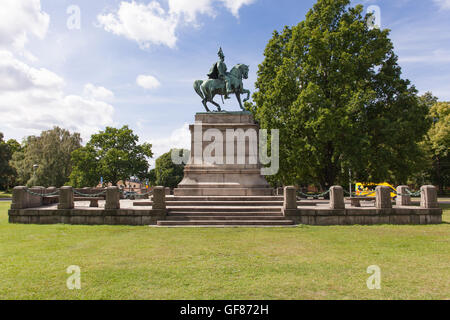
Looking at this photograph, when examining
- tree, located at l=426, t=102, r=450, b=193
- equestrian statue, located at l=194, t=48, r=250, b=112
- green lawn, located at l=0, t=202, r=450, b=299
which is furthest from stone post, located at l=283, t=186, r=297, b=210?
tree, located at l=426, t=102, r=450, b=193

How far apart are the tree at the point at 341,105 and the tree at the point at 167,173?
2100 inches

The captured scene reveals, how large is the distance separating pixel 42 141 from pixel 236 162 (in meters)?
50.0

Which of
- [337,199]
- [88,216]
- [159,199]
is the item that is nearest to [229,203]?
[159,199]

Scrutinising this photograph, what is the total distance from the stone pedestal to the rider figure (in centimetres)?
198

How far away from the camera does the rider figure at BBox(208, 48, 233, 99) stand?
72.3 ft

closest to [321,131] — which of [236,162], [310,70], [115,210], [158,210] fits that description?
[310,70]

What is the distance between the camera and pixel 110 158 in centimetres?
5053

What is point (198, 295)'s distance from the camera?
17.6ft

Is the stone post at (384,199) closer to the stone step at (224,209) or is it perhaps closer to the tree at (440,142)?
the stone step at (224,209)

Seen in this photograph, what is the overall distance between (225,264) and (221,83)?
55.8 feet

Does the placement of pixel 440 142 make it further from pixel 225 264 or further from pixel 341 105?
pixel 225 264

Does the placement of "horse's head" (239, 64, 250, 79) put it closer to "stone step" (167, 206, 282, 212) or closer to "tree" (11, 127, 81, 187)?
"stone step" (167, 206, 282, 212)

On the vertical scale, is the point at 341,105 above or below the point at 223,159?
above

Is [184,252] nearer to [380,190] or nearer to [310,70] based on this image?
[380,190]
